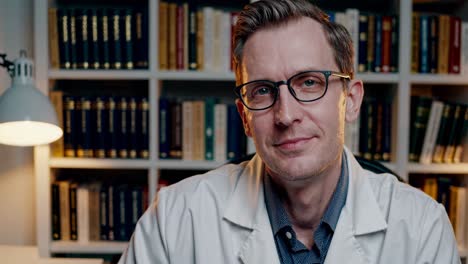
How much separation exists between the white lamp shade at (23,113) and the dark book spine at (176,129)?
1.90ft

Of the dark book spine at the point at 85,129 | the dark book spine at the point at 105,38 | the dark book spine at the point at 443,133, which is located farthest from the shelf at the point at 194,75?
the dark book spine at the point at 443,133

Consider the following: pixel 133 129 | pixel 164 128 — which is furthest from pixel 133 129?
pixel 164 128

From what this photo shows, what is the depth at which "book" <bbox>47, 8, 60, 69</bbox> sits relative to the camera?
209cm

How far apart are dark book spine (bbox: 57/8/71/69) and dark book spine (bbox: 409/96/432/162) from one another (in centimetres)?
140

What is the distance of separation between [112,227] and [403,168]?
1.19m

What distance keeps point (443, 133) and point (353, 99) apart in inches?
42.5

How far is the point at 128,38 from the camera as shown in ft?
6.89

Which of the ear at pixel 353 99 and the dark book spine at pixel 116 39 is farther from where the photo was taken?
the dark book spine at pixel 116 39

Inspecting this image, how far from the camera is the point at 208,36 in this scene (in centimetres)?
210

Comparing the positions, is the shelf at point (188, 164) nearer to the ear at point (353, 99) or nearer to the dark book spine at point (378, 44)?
the dark book spine at point (378, 44)

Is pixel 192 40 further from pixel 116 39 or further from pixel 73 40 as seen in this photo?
pixel 73 40

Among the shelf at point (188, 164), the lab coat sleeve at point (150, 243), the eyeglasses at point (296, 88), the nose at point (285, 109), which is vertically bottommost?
the lab coat sleeve at point (150, 243)

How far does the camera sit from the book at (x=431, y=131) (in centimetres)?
212

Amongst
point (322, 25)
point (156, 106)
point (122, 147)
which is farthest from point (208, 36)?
point (322, 25)
